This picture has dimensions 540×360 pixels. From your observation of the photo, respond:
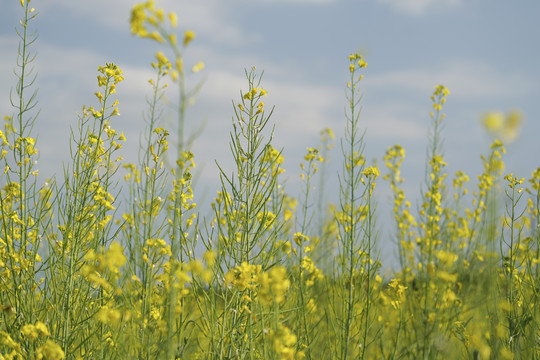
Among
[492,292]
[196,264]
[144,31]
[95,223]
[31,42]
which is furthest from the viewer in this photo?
[31,42]

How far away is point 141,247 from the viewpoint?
2.86 metres

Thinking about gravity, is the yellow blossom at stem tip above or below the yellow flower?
above

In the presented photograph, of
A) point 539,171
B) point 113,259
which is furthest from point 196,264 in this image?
point 539,171

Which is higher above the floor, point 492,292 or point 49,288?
point 492,292

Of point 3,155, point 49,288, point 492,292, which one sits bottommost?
point 49,288

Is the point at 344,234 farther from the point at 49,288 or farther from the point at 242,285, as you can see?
the point at 49,288

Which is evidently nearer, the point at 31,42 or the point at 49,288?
the point at 49,288

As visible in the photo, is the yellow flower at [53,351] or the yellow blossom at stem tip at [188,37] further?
the yellow flower at [53,351]

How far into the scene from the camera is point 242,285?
234 centimetres

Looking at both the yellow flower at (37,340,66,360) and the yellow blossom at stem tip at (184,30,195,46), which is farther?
the yellow flower at (37,340,66,360)

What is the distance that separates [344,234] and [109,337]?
1542 mm

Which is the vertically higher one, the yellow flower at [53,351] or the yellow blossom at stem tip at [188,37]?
the yellow blossom at stem tip at [188,37]

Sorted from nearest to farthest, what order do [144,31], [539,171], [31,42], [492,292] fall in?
[144,31] < [492,292] < [31,42] < [539,171]

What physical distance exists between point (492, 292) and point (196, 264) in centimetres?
170
